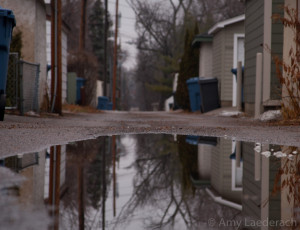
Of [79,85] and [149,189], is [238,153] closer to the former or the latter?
[149,189]

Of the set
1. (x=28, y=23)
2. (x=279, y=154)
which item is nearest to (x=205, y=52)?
(x=28, y=23)

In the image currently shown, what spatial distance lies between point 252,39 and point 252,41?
59 mm

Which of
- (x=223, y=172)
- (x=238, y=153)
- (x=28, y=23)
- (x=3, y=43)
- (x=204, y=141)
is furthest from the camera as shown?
(x=28, y=23)

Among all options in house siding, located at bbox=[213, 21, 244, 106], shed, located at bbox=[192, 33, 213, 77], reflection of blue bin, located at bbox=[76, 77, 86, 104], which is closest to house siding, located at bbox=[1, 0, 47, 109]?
reflection of blue bin, located at bbox=[76, 77, 86, 104]

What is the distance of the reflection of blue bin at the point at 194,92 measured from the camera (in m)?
17.5

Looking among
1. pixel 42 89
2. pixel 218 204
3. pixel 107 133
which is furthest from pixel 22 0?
pixel 218 204

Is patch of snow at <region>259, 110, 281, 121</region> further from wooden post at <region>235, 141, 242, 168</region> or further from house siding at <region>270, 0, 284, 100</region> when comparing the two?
wooden post at <region>235, 141, 242, 168</region>

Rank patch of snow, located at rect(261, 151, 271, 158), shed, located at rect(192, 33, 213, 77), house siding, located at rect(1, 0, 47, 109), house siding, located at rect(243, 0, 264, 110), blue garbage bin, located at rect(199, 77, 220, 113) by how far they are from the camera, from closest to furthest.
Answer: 1. patch of snow, located at rect(261, 151, 271, 158)
2. house siding, located at rect(243, 0, 264, 110)
3. house siding, located at rect(1, 0, 47, 109)
4. blue garbage bin, located at rect(199, 77, 220, 113)
5. shed, located at rect(192, 33, 213, 77)

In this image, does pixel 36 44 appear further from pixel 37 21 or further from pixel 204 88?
pixel 204 88

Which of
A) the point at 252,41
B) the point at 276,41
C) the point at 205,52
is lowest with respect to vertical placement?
the point at 276,41

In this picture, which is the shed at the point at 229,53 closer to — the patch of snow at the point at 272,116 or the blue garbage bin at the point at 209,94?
the blue garbage bin at the point at 209,94

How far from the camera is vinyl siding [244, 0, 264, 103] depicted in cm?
1123

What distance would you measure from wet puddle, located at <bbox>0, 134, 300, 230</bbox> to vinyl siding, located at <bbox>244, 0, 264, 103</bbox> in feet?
24.0

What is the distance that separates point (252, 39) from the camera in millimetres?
12188
